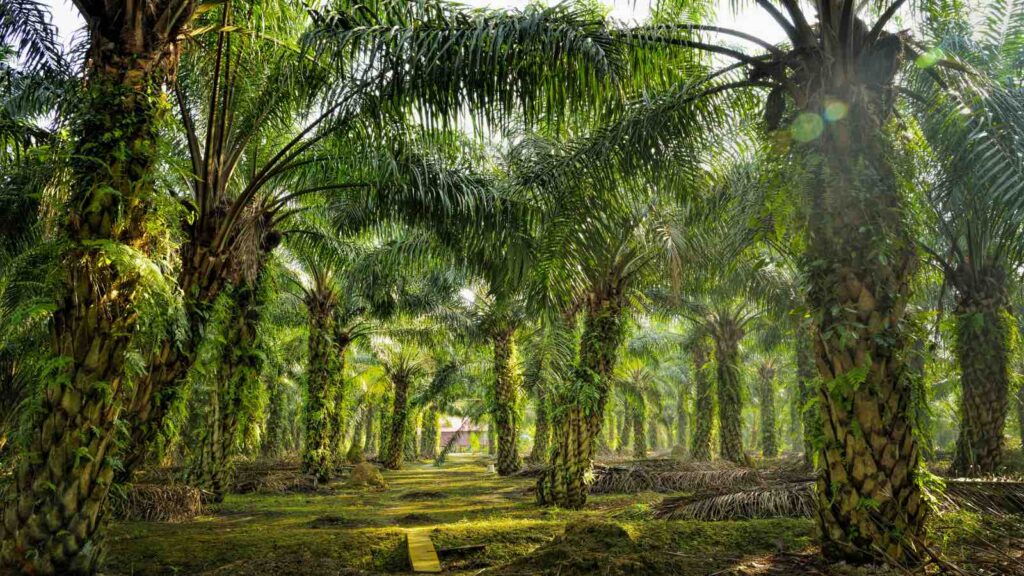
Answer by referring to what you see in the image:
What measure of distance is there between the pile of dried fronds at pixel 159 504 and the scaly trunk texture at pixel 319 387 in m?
6.12

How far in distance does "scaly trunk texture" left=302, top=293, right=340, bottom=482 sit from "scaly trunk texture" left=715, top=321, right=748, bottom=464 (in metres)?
10.9

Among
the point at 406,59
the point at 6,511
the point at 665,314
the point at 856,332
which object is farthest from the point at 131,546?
the point at 665,314

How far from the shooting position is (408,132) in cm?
680

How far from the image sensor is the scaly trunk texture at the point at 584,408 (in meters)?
10.3

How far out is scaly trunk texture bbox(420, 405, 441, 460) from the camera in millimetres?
38141

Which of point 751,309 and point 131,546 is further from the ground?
point 751,309

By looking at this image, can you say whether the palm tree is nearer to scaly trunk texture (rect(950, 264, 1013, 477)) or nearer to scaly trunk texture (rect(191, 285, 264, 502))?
scaly trunk texture (rect(950, 264, 1013, 477))

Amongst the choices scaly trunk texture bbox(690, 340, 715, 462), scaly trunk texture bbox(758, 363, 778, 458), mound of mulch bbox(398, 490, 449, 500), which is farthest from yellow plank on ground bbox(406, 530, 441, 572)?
scaly trunk texture bbox(758, 363, 778, 458)

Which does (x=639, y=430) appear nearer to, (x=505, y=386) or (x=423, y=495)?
(x=505, y=386)

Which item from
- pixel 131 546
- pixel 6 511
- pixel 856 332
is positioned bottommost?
pixel 131 546

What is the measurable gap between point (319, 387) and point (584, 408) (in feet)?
27.4

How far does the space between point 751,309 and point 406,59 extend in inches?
593

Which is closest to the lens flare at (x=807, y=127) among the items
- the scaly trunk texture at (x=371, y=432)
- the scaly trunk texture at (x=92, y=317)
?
the scaly trunk texture at (x=92, y=317)

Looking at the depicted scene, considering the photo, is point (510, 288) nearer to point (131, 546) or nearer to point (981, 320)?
point (131, 546)
